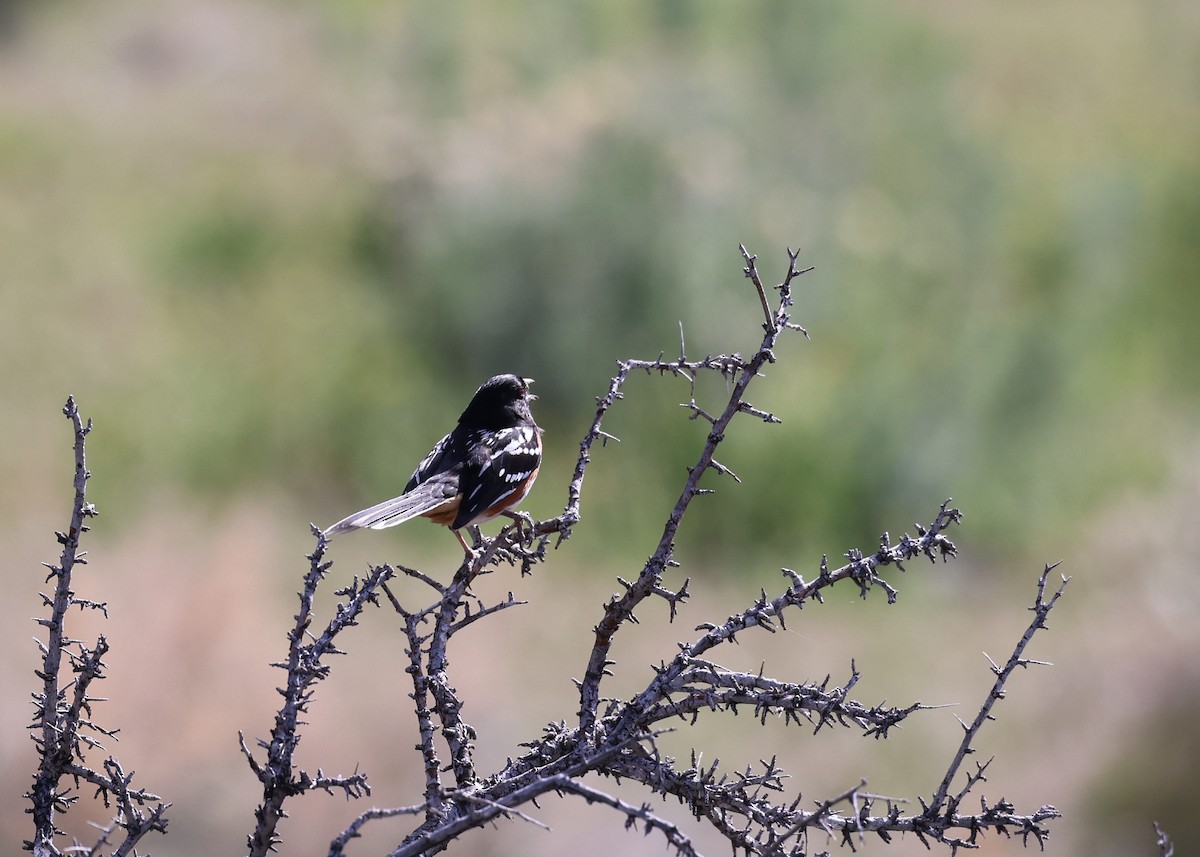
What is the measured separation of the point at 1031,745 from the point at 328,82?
18380 mm

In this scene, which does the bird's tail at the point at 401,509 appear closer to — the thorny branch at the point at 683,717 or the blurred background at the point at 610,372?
the thorny branch at the point at 683,717

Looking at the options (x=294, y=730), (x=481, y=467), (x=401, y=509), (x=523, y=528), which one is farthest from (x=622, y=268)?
(x=294, y=730)

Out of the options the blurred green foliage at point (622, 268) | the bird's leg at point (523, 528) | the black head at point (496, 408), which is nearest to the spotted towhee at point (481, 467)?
the black head at point (496, 408)

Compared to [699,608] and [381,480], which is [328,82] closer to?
[381,480]

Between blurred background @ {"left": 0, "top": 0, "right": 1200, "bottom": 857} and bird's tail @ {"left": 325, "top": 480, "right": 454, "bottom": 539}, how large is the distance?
4.93 m

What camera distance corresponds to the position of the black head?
529 cm

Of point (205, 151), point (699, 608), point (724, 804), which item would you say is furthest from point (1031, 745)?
point (205, 151)

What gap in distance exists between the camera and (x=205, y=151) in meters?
23.1

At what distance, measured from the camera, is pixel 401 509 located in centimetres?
470

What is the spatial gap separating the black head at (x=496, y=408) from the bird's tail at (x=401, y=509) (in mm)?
386

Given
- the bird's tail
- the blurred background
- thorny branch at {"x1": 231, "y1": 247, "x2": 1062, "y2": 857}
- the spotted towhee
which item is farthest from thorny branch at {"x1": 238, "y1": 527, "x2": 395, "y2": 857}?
the blurred background

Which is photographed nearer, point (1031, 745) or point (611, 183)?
point (1031, 745)

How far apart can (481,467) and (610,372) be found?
39.0 feet

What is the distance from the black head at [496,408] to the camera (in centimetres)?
529
